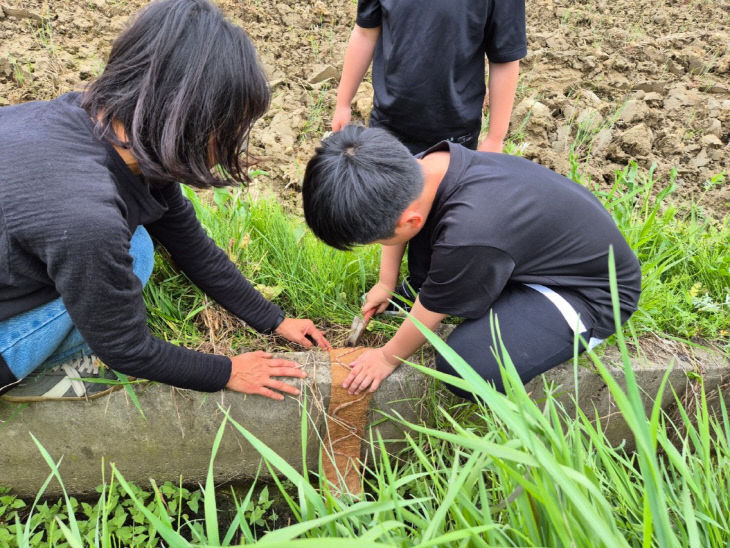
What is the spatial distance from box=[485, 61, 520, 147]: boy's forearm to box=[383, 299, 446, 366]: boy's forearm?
2.96 feet

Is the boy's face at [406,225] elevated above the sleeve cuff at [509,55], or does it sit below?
below

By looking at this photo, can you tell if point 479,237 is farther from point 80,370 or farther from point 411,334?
point 80,370

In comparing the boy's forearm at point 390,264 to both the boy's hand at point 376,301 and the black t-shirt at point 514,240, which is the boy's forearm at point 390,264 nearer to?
the boy's hand at point 376,301

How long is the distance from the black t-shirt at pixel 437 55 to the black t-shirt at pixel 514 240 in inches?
19.2

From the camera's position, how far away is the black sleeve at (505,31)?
1.81 meters

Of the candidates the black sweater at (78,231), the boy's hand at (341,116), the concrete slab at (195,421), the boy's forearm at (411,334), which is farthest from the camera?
the boy's hand at (341,116)

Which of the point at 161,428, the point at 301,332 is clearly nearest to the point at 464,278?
Result: the point at 301,332

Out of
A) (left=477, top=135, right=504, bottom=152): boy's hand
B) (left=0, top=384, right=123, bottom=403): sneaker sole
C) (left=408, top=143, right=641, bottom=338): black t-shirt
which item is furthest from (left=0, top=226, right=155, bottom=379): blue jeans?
(left=477, top=135, right=504, bottom=152): boy's hand

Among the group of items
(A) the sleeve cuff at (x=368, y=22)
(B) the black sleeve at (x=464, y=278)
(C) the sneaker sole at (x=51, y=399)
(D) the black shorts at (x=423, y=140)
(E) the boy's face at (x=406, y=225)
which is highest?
(A) the sleeve cuff at (x=368, y=22)

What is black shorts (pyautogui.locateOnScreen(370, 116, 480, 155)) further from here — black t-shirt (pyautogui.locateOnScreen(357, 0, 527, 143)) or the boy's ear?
the boy's ear

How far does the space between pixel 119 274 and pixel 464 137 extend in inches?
59.2

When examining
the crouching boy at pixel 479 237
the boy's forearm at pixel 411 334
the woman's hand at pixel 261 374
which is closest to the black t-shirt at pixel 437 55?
the crouching boy at pixel 479 237

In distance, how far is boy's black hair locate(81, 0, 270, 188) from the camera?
1087 millimetres

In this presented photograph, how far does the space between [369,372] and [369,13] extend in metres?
1.36
